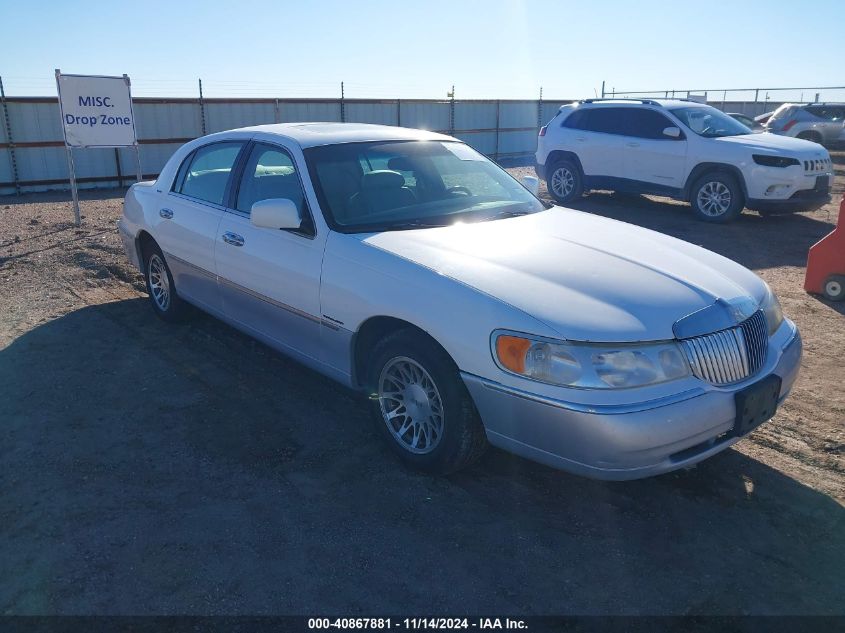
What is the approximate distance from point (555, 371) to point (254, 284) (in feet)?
7.57

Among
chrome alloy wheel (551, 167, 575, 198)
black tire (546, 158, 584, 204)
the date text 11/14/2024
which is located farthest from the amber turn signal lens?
chrome alloy wheel (551, 167, 575, 198)

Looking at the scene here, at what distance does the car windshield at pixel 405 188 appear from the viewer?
4.13 meters

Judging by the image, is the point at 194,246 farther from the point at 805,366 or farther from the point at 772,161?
the point at 772,161

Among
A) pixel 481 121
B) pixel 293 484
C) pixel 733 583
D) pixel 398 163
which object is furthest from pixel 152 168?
pixel 733 583

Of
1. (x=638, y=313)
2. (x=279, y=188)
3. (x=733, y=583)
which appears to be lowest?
(x=733, y=583)

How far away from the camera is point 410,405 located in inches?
145

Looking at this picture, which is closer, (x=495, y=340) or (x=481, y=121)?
(x=495, y=340)

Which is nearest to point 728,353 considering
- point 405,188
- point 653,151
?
point 405,188

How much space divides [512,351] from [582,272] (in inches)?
25.8

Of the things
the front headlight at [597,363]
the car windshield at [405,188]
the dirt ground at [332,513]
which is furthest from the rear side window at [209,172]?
the front headlight at [597,363]

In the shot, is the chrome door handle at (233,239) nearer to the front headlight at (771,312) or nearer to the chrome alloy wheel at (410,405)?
the chrome alloy wheel at (410,405)

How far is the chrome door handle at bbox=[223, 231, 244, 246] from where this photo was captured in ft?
15.1

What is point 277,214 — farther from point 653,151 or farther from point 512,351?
point 653,151

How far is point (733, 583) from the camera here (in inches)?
114
